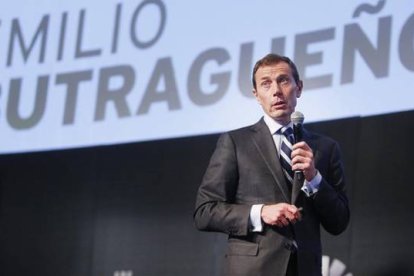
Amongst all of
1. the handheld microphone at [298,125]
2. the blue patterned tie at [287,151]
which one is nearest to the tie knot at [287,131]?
the blue patterned tie at [287,151]

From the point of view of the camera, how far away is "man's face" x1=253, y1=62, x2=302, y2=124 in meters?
1.89

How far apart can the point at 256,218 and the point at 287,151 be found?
7.4 inches

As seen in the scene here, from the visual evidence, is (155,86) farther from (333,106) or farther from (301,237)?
(301,237)

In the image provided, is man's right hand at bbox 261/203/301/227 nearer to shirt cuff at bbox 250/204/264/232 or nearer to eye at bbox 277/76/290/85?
shirt cuff at bbox 250/204/264/232

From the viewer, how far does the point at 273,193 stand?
1.81 metres

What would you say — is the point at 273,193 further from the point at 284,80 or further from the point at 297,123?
the point at 284,80

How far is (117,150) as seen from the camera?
3.66 m

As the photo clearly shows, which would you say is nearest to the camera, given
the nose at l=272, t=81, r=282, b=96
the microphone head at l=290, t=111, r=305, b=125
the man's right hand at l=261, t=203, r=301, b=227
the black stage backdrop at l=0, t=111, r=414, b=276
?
the man's right hand at l=261, t=203, r=301, b=227

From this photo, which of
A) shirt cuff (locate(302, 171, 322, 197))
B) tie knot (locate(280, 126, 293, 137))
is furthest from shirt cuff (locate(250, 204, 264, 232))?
tie knot (locate(280, 126, 293, 137))

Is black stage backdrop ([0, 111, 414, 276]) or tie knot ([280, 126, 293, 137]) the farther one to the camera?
black stage backdrop ([0, 111, 414, 276])

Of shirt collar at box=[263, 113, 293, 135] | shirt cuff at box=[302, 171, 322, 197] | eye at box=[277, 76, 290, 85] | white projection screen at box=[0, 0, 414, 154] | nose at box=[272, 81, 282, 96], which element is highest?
white projection screen at box=[0, 0, 414, 154]

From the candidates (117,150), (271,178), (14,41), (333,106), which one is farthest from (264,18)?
(271,178)

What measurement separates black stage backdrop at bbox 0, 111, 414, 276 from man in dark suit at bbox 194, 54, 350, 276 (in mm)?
1098

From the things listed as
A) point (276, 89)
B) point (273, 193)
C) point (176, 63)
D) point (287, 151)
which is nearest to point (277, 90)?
point (276, 89)
